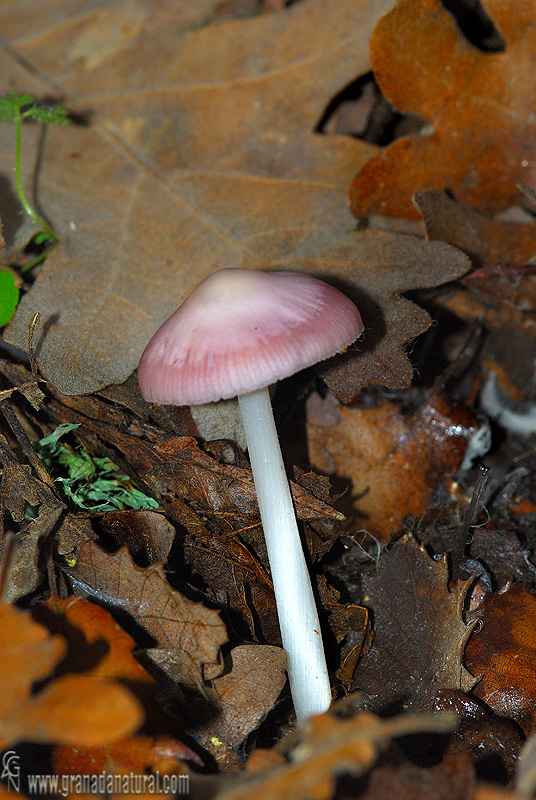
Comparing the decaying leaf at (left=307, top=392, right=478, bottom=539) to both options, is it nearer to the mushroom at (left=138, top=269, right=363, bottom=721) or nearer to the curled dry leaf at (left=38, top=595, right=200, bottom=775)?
the mushroom at (left=138, top=269, right=363, bottom=721)

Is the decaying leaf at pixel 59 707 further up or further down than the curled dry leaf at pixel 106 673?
further up

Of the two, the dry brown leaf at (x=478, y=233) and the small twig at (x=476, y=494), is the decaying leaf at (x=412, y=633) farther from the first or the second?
the dry brown leaf at (x=478, y=233)

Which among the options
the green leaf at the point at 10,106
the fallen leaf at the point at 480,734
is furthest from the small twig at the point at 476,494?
the green leaf at the point at 10,106

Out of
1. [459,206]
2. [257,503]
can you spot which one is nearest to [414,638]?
[257,503]

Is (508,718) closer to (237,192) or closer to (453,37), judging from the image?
(237,192)

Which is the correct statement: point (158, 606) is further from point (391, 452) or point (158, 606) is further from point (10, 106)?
point (10, 106)

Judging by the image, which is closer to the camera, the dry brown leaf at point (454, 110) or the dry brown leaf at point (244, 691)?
the dry brown leaf at point (244, 691)
